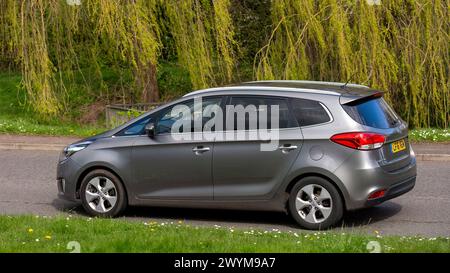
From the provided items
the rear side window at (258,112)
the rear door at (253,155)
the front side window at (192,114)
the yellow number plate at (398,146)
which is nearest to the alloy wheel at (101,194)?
the front side window at (192,114)

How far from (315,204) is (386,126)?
118 cm

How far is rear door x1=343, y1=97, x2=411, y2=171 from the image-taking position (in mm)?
9609

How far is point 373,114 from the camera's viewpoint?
980 centimetres

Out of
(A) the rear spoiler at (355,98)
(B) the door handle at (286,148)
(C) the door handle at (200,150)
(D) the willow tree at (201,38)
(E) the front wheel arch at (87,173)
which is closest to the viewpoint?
(B) the door handle at (286,148)

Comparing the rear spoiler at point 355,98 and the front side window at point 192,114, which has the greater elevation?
the rear spoiler at point 355,98

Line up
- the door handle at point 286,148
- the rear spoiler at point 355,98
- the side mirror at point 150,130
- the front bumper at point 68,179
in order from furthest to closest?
the front bumper at point 68,179
the side mirror at point 150,130
the rear spoiler at point 355,98
the door handle at point 286,148

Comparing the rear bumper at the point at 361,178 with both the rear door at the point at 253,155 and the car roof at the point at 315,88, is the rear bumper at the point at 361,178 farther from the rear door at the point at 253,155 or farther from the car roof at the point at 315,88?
the car roof at the point at 315,88

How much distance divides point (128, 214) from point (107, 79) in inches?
473

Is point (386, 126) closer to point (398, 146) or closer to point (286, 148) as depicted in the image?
point (398, 146)

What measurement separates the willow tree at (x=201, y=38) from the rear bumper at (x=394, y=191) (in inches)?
341

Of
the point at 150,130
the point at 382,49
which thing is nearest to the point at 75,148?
the point at 150,130

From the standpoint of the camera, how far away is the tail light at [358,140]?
937 centimetres
